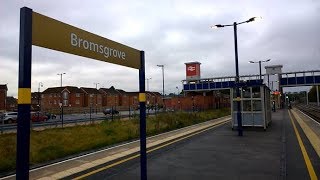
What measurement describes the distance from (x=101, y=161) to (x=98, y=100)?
350 feet

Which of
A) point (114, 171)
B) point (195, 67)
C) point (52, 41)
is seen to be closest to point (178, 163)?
point (114, 171)

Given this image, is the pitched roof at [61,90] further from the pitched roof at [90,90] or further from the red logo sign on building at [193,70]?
the red logo sign on building at [193,70]

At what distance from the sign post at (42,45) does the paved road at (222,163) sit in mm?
3768

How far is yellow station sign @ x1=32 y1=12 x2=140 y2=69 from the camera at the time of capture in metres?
4.47

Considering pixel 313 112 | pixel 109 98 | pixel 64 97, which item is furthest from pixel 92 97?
pixel 313 112

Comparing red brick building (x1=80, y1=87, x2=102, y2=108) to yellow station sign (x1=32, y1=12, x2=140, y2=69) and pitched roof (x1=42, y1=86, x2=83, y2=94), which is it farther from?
yellow station sign (x1=32, y1=12, x2=140, y2=69)

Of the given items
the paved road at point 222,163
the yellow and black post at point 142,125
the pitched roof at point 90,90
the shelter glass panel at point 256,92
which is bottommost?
the paved road at point 222,163

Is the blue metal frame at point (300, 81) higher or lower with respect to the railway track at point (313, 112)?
higher

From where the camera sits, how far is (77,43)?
17.0 ft

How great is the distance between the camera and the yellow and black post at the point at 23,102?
4.06m

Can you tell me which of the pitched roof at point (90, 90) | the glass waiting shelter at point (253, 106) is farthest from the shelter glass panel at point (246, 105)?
the pitched roof at point (90, 90)

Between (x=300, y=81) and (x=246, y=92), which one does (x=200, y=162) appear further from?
(x=300, y=81)

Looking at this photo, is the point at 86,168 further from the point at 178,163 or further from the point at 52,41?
the point at 52,41

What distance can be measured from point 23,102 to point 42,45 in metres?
0.82
